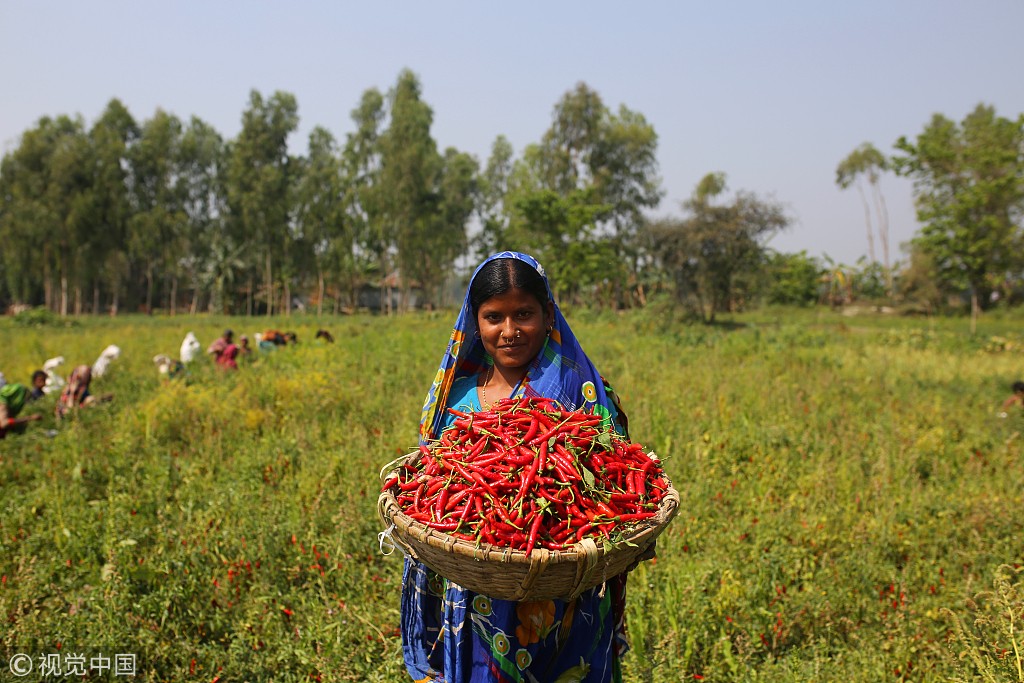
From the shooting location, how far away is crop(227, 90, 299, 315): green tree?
37406 mm

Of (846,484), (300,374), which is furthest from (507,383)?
(300,374)

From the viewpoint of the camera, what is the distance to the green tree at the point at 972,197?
23203 mm

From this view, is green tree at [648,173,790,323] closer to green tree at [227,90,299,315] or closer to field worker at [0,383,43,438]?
field worker at [0,383,43,438]

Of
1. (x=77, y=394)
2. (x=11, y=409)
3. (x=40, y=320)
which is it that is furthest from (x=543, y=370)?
(x=40, y=320)

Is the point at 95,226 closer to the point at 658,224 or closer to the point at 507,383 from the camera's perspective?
the point at 658,224

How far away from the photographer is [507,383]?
2.16 m

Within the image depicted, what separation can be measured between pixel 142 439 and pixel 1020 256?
29.1m

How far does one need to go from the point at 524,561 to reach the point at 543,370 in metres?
0.85

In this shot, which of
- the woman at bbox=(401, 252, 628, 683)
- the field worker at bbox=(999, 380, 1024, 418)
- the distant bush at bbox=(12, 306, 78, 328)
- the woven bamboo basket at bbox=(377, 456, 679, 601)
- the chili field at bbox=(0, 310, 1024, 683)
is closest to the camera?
the woven bamboo basket at bbox=(377, 456, 679, 601)

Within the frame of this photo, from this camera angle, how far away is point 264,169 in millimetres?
37375

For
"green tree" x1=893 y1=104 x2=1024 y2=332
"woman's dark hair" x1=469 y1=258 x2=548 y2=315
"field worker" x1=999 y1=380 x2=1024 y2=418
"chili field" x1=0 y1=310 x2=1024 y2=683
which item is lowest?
"chili field" x1=0 y1=310 x2=1024 y2=683

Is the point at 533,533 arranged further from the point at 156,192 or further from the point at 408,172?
the point at 156,192

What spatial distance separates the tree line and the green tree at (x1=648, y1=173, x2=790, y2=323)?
6 cm

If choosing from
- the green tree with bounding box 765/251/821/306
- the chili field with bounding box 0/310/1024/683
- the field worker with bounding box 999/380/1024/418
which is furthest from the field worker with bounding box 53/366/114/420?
the green tree with bounding box 765/251/821/306
